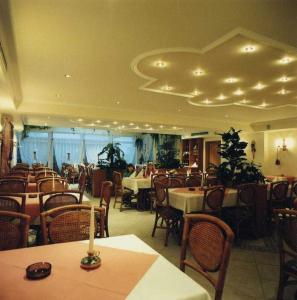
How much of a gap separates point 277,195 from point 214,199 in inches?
67.7

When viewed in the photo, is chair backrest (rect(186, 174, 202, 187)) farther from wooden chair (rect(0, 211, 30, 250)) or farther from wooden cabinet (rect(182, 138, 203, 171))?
wooden cabinet (rect(182, 138, 203, 171))

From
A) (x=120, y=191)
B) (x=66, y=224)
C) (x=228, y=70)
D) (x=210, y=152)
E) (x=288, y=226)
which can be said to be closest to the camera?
(x=66, y=224)

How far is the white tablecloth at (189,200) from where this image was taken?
401cm

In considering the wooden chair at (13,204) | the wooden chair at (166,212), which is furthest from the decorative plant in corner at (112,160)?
the wooden chair at (13,204)

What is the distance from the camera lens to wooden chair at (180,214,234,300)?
1.47m

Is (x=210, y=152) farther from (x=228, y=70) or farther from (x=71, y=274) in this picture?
(x=71, y=274)

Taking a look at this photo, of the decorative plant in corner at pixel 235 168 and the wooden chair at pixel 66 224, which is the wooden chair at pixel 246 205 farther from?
the wooden chair at pixel 66 224

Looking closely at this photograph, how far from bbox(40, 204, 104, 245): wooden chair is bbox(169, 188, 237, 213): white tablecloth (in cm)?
220

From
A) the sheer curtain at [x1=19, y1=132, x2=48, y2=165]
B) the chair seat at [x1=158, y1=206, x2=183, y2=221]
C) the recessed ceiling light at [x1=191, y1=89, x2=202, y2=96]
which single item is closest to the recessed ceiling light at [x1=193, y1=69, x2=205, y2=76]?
the recessed ceiling light at [x1=191, y1=89, x2=202, y2=96]

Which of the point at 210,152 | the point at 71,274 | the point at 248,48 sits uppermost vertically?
the point at 248,48

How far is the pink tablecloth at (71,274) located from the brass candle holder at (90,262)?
2 cm

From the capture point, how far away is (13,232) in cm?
178

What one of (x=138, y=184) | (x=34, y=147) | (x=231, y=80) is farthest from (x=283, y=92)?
(x=34, y=147)

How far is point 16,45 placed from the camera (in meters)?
3.27
